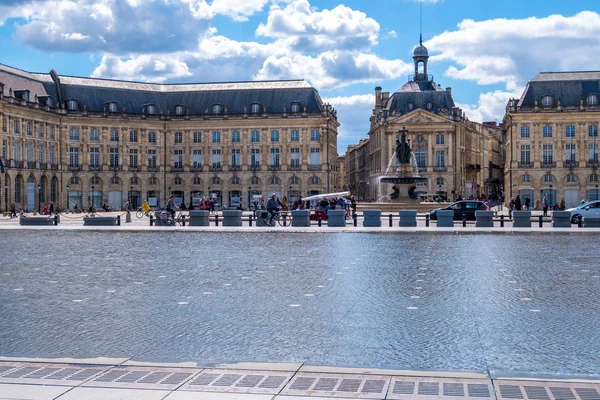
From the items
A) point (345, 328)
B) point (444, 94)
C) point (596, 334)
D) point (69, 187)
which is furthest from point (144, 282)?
point (444, 94)

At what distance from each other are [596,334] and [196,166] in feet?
313

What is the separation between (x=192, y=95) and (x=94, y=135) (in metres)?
14.1

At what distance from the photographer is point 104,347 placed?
33.0 ft

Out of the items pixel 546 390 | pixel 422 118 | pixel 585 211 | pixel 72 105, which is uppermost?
pixel 72 105

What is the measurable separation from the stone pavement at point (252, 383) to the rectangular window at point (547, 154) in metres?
94.9

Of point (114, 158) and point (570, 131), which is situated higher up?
point (570, 131)

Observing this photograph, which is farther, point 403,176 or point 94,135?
point 94,135

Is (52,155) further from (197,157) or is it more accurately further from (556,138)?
(556,138)

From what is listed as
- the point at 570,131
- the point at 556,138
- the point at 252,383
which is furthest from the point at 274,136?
the point at 252,383

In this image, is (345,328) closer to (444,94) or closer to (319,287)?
(319,287)

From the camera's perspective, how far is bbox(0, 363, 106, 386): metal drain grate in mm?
8266

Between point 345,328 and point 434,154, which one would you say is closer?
point 345,328

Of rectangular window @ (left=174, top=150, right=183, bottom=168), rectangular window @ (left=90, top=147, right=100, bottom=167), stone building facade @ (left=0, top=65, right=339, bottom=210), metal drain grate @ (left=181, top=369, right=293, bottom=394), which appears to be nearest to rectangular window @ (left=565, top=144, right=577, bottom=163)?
stone building facade @ (left=0, top=65, right=339, bottom=210)

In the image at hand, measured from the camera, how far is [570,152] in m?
98.4
